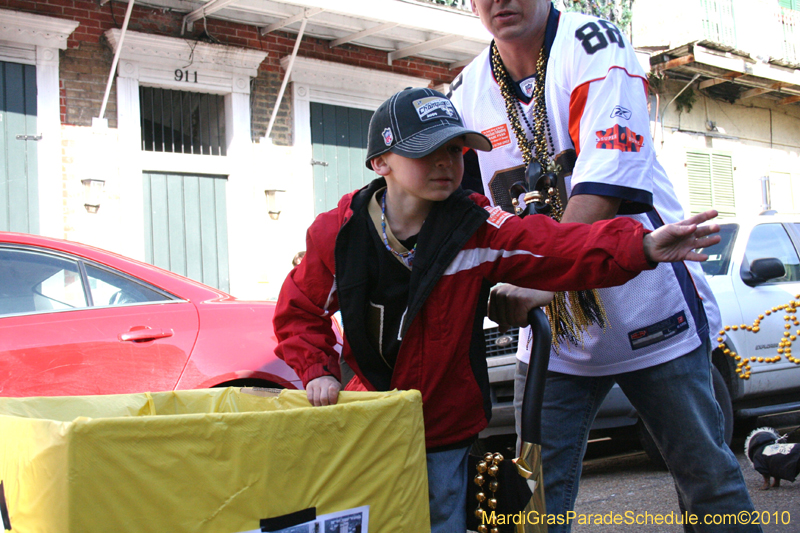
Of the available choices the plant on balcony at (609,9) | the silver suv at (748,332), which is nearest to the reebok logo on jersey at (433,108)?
the silver suv at (748,332)

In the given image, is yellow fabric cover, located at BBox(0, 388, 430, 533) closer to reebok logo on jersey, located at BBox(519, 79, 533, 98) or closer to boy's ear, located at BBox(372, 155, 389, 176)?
boy's ear, located at BBox(372, 155, 389, 176)

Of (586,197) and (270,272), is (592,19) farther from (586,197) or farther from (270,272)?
(270,272)

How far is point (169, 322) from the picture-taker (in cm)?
433

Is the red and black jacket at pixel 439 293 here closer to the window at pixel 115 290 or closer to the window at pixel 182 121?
the window at pixel 115 290

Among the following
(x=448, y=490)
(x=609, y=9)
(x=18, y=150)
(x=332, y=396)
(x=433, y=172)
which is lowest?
(x=448, y=490)

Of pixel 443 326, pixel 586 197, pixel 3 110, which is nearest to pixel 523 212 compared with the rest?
pixel 586 197

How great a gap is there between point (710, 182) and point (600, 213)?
1518 centimetres

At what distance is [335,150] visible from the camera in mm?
10977

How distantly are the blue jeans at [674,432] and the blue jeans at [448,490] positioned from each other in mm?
399

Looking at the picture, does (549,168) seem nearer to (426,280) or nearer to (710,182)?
(426,280)

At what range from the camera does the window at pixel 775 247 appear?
6.14 metres

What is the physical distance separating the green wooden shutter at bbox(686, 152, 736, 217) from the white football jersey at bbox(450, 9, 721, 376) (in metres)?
14.0

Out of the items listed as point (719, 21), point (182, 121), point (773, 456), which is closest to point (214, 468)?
point (773, 456)

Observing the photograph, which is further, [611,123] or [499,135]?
[499,135]
